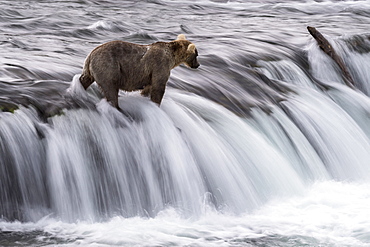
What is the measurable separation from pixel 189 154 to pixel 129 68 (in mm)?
1015

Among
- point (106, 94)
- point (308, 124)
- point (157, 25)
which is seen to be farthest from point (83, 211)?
point (157, 25)

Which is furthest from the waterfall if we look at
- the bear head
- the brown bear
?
the bear head

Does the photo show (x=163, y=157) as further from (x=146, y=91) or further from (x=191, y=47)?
(x=191, y=47)

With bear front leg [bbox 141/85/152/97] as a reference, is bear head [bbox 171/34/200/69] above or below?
above

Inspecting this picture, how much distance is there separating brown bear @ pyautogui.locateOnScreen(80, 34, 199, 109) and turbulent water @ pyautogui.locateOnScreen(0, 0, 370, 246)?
173 mm

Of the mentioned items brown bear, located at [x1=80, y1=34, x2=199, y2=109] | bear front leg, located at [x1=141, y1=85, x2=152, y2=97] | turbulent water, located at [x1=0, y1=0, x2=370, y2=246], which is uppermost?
brown bear, located at [x1=80, y1=34, x2=199, y2=109]

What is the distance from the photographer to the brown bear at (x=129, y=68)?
6.16 m

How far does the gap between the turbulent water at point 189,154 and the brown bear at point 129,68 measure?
173mm

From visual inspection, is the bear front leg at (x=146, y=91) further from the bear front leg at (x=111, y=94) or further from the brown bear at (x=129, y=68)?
the bear front leg at (x=111, y=94)

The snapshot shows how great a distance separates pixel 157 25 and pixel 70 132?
23.3 ft

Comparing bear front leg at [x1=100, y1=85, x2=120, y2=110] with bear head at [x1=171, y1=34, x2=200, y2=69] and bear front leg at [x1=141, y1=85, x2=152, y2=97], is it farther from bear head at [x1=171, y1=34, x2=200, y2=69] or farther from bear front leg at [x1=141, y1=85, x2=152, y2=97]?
bear head at [x1=171, y1=34, x2=200, y2=69]

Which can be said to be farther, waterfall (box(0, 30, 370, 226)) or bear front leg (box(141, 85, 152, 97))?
bear front leg (box(141, 85, 152, 97))

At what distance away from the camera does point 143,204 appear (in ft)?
20.2

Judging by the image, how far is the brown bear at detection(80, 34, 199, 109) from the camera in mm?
6164
